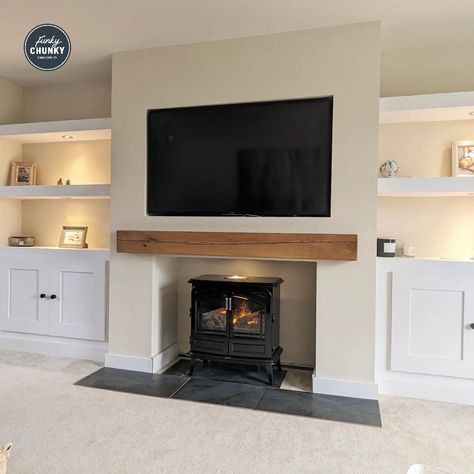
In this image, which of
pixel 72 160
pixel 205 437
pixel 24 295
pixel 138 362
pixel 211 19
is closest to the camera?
pixel 205 437

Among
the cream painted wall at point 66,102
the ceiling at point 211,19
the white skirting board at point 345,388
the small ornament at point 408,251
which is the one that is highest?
the ceiling at point 211,19

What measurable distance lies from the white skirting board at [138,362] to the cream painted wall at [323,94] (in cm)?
13

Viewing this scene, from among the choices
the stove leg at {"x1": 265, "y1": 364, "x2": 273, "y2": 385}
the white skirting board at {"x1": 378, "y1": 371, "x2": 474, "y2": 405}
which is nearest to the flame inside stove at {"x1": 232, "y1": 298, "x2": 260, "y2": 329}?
the stove leg at {"x1": 265, "y1": 364, "x2": 273, "y2": 385}

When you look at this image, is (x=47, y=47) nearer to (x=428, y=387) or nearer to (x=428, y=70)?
(x=428, y=70)

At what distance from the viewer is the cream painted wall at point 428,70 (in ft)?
10.5

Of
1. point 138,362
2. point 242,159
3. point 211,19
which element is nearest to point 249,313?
point 138,362

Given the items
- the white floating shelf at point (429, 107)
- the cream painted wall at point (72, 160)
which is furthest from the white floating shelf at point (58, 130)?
the white floating shelf at point (429, 107)

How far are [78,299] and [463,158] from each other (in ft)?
11.1

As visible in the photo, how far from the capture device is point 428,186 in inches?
114

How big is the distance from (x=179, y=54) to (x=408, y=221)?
223 cm

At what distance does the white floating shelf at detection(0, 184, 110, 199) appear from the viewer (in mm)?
3607

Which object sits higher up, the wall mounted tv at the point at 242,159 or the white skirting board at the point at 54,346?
the wall mounted tv at the point at 242,159

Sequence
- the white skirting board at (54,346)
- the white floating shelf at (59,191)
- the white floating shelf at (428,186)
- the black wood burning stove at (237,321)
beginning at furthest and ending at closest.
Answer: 1. the white skirting board at (54,346)
2. the white floating shelf at (59,191)
3. the black wood burning stove at (237,321)
4. the white floating shelf at (428,186)

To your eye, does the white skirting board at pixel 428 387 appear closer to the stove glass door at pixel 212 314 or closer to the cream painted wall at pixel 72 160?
the stove glass door at pixel 212 314
